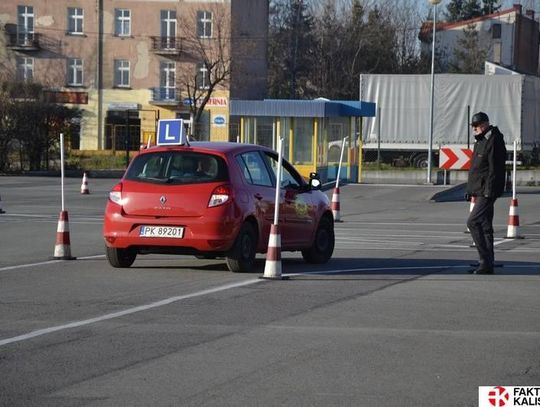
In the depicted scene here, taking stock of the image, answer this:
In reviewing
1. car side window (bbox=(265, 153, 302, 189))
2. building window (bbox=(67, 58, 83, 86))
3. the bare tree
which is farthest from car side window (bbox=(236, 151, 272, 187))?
building window (bbox=(67, 58, 83, 86))

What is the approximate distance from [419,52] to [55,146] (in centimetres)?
4839

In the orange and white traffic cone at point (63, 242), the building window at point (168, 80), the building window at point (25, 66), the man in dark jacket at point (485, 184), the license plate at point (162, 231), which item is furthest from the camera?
the building window at point (168, 80)

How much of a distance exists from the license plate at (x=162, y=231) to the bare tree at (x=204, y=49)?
5448 centimetres

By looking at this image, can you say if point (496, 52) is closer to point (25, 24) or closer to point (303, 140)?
point (25, 24)

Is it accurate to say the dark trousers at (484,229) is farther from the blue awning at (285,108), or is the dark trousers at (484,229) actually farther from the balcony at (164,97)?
the balcony at (164,97)

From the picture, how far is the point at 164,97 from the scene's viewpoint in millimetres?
71000

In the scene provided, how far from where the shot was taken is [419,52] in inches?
3652

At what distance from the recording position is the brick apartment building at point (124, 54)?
229ft

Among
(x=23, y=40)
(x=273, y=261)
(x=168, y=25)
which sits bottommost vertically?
(x=273, y=261)

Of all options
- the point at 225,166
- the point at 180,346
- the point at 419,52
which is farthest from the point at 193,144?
the point at 419,52

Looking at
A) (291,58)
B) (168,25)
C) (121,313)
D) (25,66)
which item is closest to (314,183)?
(121,313)

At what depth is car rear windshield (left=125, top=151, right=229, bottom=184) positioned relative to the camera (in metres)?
13.9

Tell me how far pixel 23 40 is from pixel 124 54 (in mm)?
6202

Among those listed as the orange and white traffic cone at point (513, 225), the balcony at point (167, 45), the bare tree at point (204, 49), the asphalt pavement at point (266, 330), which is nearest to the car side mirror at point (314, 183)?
the asphalt pavement at point (266, 330)
